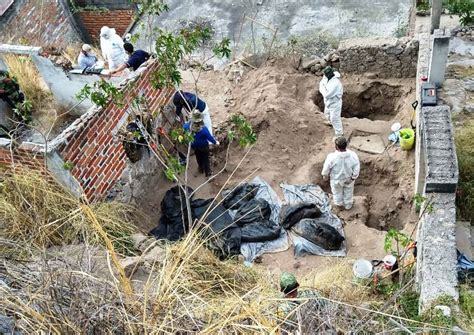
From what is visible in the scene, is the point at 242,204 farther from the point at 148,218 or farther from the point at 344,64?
the point at 344,64

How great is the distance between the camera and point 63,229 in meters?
5.83

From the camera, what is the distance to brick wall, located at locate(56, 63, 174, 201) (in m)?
6.35

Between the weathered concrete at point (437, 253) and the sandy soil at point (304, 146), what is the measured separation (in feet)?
5.34

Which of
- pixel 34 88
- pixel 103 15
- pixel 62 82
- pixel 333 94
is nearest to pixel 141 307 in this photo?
pixel 333 94

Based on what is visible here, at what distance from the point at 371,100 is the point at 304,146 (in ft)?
5.94

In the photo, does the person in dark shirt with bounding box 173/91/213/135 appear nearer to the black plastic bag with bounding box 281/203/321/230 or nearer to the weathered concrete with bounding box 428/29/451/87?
the black plastic bag with bounding box 281/203/321/230

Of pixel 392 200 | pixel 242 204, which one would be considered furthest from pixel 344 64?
pixel 242 204

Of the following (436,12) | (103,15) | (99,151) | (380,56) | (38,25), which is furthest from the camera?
(103,15)

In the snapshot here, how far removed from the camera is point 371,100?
9.34 m

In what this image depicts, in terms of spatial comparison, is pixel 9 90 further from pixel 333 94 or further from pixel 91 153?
pixel 333 94

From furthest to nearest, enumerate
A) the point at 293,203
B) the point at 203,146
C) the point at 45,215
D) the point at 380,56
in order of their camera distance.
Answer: the point at 380,56 < the point at 203,146 < the point at 293,203 < the point at 45,215

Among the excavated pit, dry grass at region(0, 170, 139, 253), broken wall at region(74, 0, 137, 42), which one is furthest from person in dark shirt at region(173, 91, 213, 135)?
broken wall at region(74, 0, 137, 42)

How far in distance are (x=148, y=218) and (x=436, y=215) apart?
13.0 feet

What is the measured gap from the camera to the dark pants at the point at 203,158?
769cm
